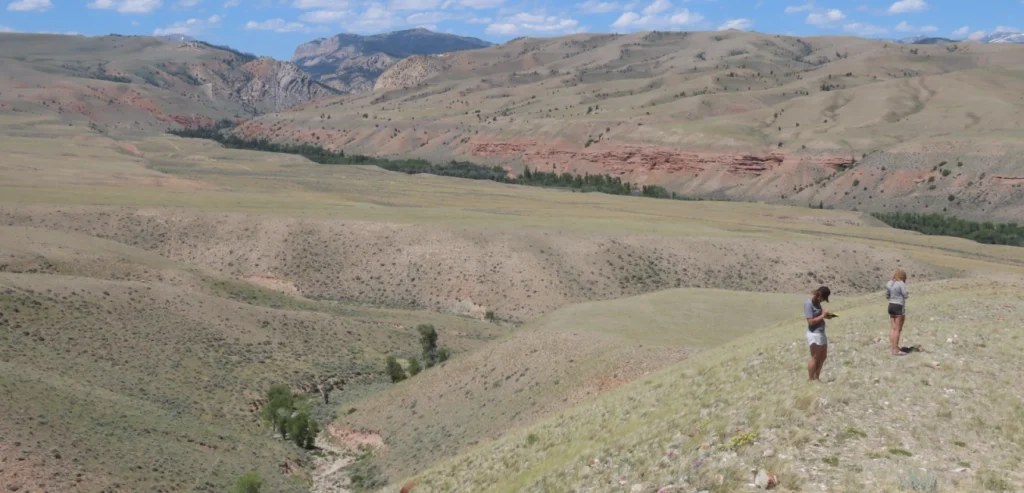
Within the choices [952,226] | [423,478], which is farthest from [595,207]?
[423,478]

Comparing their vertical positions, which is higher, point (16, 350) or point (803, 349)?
point (803, 349)

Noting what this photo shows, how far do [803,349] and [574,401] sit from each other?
1261 cm

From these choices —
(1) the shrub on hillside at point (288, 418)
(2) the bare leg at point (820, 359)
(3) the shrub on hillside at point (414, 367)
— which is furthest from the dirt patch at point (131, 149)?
(2) the bare leg at point (820, 359)

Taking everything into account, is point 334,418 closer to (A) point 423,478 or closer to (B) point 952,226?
(A) point 423,478

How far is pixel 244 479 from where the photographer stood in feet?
95.5

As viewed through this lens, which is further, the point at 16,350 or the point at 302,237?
the point at 302,237

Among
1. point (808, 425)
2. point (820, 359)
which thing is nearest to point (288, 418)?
point (820, 359)

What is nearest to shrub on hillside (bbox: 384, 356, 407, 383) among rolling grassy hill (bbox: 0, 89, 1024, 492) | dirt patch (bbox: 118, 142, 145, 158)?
rolling grassy hill (bbox: 0, 89, 1024, 492)

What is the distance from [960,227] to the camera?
115688 mm

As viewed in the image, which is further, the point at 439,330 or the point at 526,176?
the point at 526,176

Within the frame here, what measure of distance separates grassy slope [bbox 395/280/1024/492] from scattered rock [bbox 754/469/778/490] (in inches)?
5.9

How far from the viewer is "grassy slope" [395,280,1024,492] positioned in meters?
14.2

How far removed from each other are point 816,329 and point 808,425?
2.67 meters

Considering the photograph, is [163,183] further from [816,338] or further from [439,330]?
[816,338]
